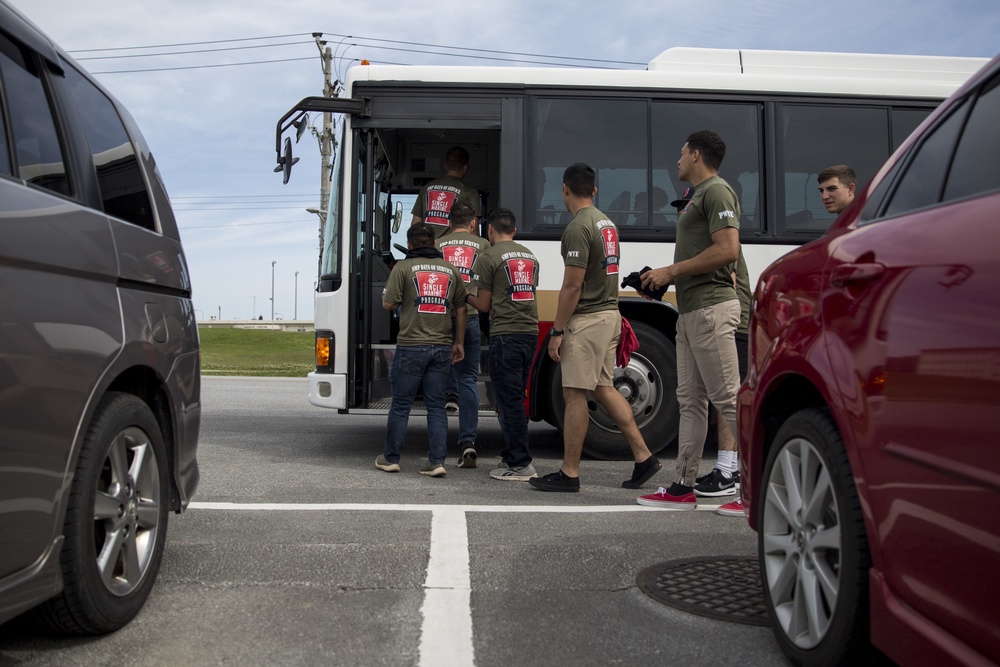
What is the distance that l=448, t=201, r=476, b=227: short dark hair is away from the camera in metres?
7.40

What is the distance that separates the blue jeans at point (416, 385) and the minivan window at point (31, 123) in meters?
3.87

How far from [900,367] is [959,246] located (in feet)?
1.01

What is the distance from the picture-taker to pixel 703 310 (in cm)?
550

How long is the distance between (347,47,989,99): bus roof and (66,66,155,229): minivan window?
4.10m

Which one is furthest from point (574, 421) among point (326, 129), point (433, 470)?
point (326, 129)

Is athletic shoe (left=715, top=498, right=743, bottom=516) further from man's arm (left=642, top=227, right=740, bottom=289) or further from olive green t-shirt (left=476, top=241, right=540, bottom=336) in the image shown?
olive green t-shirt (left=476, top=241, right=540, bottom=336)

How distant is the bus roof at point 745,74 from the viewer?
770 centimetres

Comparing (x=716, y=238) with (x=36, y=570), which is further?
(x=716, y=238)

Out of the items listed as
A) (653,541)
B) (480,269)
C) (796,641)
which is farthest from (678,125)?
(796,641)

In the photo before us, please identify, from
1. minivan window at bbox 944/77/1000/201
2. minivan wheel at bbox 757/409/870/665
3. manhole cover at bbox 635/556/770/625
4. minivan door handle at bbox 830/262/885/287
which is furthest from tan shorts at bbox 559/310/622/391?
minivan window at bbox 944/77/1000/201

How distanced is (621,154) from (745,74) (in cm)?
122

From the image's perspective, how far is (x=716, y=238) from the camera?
212 inches

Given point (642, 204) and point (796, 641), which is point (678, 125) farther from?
point (796, 641)

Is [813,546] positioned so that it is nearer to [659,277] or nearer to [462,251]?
[659,277]
